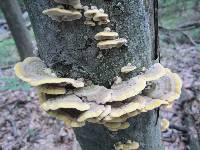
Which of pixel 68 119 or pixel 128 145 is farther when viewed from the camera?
pixel 128 145

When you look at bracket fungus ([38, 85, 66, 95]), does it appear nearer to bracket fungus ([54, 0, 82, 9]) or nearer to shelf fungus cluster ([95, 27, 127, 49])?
shelf fungus cluster ([95, 27, 127, 49])

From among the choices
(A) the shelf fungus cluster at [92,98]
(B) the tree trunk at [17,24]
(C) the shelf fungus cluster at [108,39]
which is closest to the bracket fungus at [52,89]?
(A) the shelf fungus cluster at [92,98]

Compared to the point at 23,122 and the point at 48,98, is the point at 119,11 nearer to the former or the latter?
the point at 48,98

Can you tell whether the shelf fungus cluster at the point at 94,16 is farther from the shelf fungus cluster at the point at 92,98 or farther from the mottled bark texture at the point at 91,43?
the shelf fungus cluster at the point at 92,98

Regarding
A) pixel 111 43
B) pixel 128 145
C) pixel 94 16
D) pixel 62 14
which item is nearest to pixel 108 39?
pixel 111 43

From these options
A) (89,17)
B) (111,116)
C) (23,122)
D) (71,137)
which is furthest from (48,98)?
(23,122)

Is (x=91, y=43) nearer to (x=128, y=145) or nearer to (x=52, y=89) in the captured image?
(x=52, y=89)
